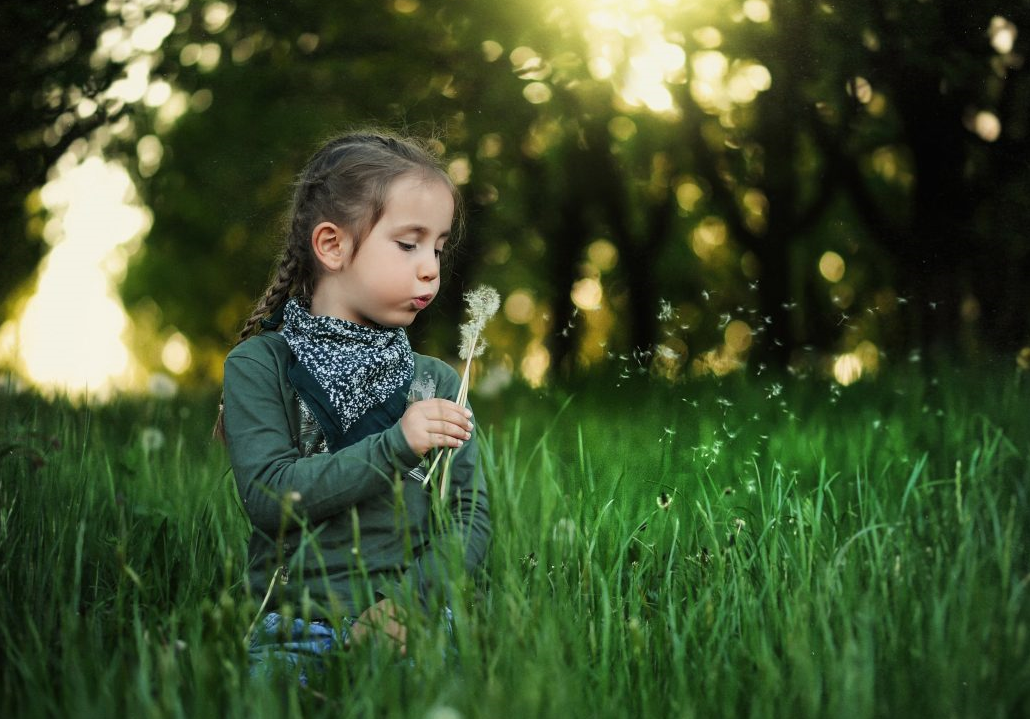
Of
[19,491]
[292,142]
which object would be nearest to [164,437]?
[19,491]

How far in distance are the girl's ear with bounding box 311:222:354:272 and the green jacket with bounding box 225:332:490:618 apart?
0.69ft

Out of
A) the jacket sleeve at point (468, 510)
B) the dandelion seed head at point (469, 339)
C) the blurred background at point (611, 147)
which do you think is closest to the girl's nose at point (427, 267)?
the dandelion seed head at point (469, 339)

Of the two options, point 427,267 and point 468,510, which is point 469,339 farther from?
point 468,510

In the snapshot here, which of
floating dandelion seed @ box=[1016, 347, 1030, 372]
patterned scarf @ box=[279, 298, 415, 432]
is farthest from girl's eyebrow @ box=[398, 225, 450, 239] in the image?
floating dandelion seed @ box=[1016, 347, 1030, 372]

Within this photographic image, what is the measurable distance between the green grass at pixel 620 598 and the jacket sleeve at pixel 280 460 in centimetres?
22

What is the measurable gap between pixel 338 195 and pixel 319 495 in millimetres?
746

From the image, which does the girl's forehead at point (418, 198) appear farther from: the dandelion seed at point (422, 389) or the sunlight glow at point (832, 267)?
the sunlight glow at point (832, 267)

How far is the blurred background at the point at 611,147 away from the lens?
15.9 feet

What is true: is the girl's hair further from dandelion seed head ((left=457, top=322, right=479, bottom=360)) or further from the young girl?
dandelion seed head ((left=457, top=322, right=479, bottom=360))

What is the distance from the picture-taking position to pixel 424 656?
1783 millimetres

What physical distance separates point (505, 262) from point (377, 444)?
5.79 meters

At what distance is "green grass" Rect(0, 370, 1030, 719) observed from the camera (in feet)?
5.51

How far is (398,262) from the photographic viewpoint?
2393 mm

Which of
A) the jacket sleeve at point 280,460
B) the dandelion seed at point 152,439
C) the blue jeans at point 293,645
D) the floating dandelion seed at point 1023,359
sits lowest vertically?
the blue jeans at point 293,645
